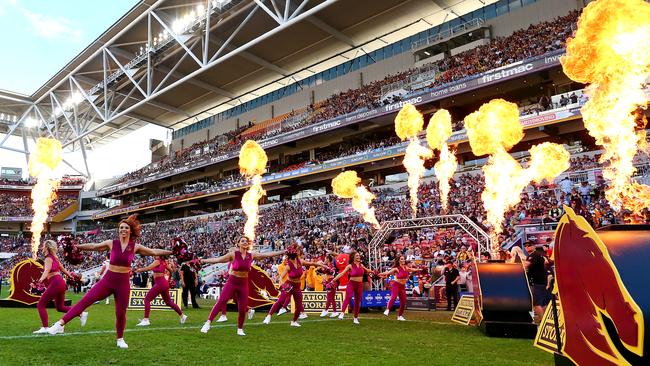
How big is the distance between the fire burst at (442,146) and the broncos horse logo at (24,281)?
1888 centimetres

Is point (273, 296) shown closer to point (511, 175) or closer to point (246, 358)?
point (246, 358)

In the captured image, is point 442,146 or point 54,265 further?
point 442,146

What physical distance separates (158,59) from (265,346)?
3941 centimetres

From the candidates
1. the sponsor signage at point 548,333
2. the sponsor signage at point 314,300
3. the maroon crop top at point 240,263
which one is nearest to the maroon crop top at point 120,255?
the maroon crop top at point 240,263

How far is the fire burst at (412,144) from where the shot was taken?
88.8 feet

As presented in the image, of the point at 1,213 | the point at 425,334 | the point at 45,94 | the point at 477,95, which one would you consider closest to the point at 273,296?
the point at 425,334

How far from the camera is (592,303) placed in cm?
304

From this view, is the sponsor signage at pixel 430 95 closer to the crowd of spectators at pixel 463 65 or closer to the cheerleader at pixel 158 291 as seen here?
the crowd of spectators at pixel 463 65

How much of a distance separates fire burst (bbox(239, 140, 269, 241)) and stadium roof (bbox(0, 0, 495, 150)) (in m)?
7.22

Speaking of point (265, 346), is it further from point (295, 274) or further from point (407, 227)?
point (407, 227)

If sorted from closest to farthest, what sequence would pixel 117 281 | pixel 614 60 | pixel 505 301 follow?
pixel 117 281, pixel 505 301, pixel 614 60

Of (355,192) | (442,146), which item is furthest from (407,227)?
(355,192)

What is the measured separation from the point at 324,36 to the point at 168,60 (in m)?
16.1

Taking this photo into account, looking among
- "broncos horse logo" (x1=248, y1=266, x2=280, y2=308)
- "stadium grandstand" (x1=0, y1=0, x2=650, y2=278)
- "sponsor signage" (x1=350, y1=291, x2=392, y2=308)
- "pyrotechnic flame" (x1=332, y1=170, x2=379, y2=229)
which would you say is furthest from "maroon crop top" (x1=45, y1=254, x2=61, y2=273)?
"pyrotechnic flame" (x1=332, y1=170, x2=379, y2=229)
